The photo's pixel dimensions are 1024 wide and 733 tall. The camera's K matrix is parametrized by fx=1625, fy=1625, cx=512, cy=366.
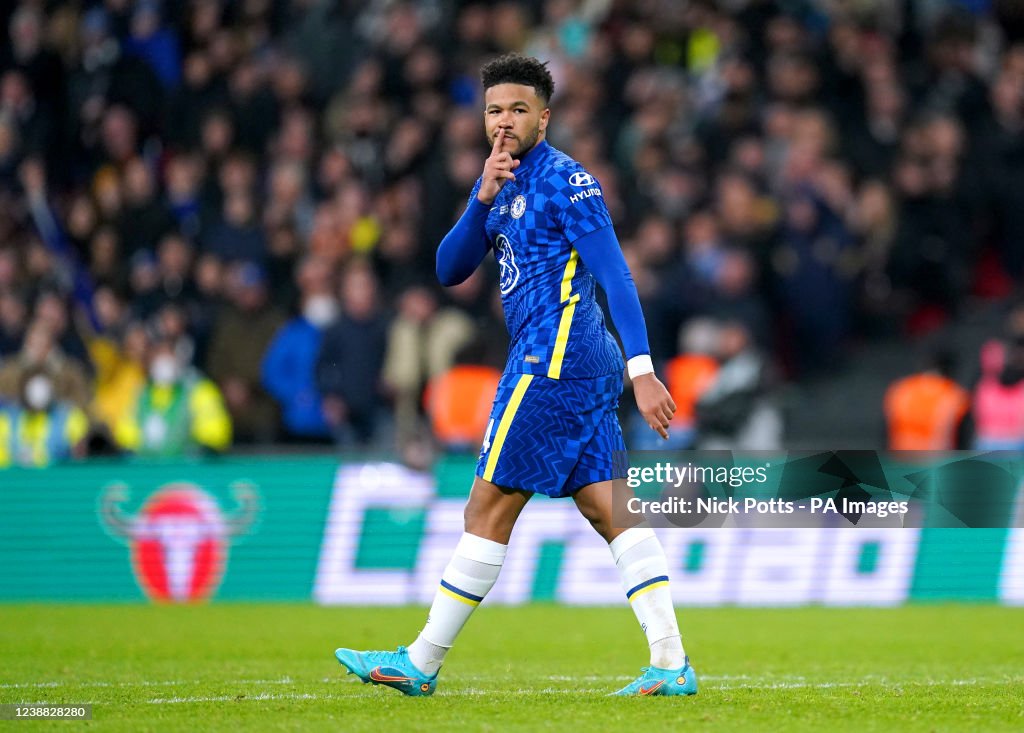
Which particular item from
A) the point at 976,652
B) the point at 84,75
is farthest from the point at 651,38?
the point at 976,652

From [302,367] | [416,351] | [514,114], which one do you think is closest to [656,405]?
[514,114]

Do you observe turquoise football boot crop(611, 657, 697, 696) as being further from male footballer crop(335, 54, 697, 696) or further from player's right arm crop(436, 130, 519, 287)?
player's right arm crop(436, 130, 519, 287)

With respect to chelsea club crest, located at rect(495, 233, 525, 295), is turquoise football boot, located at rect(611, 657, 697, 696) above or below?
below

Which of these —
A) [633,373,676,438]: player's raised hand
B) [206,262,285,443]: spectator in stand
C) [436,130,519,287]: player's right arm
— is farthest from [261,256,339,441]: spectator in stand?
[633,373,676,438]: player's raised hand

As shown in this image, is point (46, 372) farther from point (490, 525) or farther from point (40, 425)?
point (490, 525)

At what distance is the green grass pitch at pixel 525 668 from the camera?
5.60 meters

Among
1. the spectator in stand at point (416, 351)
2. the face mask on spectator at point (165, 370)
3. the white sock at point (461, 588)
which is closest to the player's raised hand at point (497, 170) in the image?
the white sock at point (461, 588)

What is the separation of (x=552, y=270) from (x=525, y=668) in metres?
2.46

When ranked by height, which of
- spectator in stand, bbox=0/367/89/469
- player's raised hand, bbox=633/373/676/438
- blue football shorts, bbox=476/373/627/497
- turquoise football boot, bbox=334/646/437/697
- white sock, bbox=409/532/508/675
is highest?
player's raised hand, bbox=633/373/676/438

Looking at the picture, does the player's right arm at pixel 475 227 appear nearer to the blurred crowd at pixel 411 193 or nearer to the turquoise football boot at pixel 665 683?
the turquoise football boot at pixel 665 683

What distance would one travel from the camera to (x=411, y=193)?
15406 millimetres

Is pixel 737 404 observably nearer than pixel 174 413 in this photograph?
Yes

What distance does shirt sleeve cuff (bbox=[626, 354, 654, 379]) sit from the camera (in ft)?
18.8

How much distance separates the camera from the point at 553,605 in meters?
12.1
